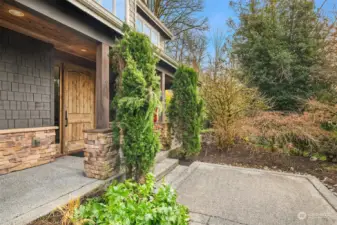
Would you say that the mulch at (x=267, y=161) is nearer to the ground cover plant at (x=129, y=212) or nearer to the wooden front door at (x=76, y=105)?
the wooden front door at (x=76, y=105)

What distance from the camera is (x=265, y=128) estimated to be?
5.61m

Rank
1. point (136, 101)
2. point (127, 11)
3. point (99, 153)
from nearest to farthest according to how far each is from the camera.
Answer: point (136, 101) → point (99, 153) → point (127, 11)

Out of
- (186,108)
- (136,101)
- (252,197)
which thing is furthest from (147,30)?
(252,197)

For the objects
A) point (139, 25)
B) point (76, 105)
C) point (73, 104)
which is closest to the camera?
point (73, 104)

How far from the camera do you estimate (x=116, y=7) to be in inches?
224

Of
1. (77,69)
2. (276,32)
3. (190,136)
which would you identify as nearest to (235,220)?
(190,136)

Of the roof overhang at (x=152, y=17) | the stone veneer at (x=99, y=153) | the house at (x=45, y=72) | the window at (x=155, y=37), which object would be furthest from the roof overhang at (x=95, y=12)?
the window at (x=155, y=37)

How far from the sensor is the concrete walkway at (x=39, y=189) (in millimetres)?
2227

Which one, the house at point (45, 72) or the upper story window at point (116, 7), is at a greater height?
the upper story window at point (116, 7)

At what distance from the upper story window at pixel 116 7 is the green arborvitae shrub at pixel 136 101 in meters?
2.78

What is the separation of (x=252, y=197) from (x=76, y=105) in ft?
15.4

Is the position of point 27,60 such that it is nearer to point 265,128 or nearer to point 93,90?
point 93,90

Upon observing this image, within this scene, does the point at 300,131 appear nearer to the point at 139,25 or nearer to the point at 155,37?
the point at 139,25

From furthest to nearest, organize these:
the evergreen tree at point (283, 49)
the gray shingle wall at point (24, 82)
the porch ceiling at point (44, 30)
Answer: the evergreen tree at point (283, 49) → the gray shingle wall at point (24, 82) → the porch ceiling at point (44, 30)
